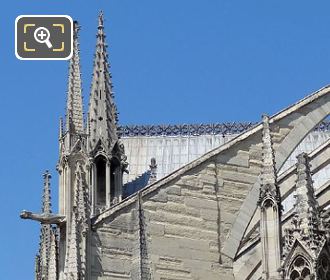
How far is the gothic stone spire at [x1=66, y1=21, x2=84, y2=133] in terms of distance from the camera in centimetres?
3512

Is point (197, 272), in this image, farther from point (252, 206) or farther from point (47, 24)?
point (47, 24)

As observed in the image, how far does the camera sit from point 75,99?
117 feet

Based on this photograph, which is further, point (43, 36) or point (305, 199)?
point (305, 199)

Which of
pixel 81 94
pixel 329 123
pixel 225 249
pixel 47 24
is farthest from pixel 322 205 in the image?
pixel 329 123

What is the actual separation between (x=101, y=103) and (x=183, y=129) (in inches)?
294

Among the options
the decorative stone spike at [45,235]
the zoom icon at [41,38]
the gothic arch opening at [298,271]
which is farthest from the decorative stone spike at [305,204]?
the decorative stone spike at [45,235]

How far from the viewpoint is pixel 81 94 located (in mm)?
36125

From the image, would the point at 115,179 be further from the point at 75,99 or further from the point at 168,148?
the point at 168,148

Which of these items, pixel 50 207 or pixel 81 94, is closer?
pixel 81 94

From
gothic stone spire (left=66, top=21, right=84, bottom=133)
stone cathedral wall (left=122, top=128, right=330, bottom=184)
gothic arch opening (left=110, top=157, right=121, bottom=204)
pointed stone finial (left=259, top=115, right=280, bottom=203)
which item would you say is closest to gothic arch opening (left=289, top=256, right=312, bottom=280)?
pointed stone finial (left=259, top=115, right=280, bottom=203)

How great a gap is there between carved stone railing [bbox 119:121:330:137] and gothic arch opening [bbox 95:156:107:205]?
7027 millimetres

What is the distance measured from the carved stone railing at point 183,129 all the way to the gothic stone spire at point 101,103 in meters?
5.72

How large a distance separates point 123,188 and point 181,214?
34.0 feet

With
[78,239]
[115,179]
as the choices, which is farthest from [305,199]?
[115,179]
